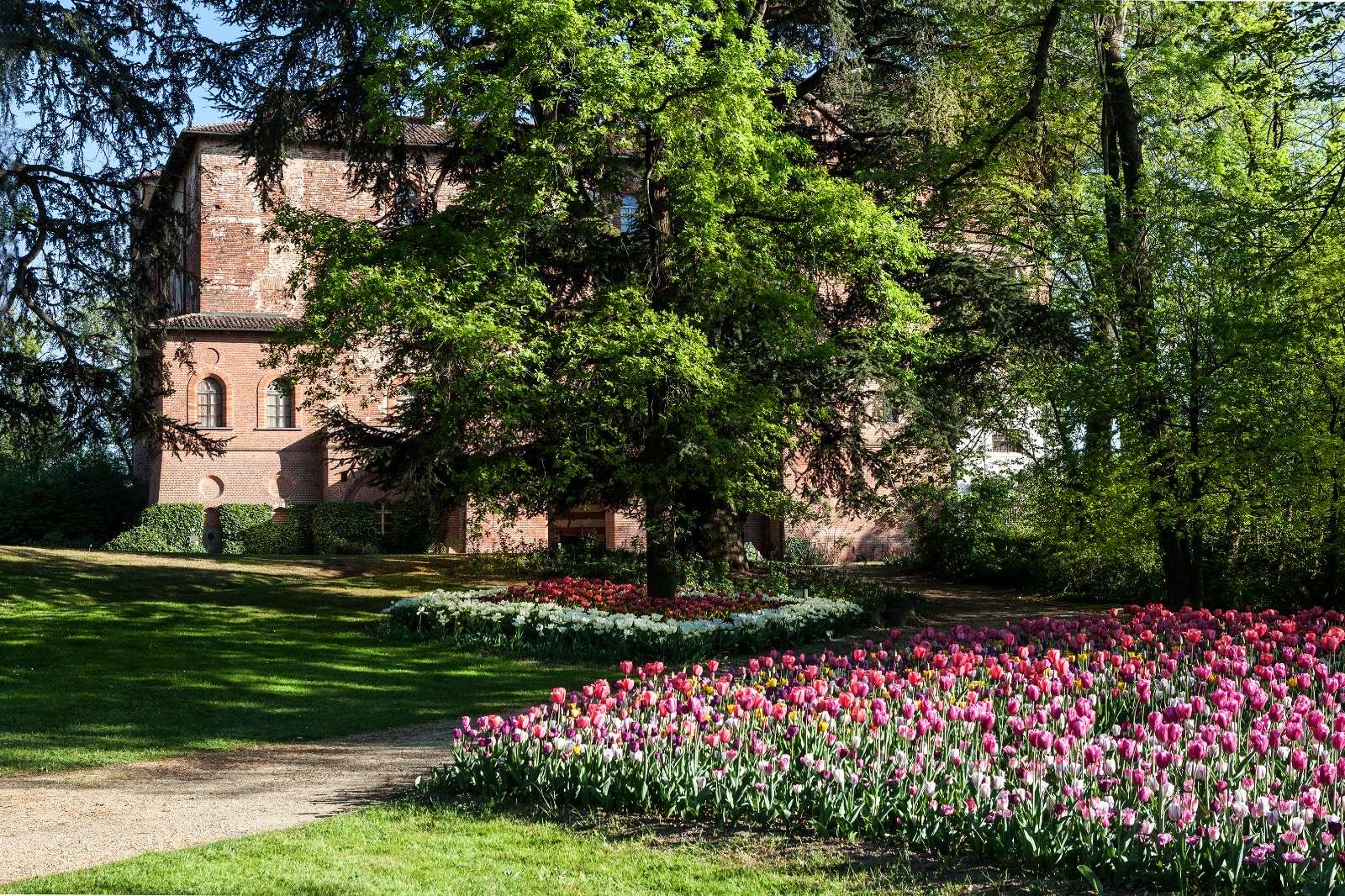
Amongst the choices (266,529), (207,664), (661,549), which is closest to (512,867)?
(207,664)

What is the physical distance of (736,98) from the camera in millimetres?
14156

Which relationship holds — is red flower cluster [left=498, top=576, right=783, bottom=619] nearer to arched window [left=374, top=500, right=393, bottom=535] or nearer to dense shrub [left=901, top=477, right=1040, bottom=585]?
dense shrub [left=901, top=477, right=1040, bottom=585]

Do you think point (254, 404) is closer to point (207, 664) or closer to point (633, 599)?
point (633, 599)

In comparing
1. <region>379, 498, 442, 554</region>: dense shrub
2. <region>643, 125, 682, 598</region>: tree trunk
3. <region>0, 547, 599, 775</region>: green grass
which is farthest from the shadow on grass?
<region>379, 498, 442, 554</region>: dense shrub

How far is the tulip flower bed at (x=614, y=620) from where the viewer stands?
14.1 metres

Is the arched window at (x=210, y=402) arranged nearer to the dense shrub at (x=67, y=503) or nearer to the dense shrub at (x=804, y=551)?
the dense shrub at (x=67, y=503)

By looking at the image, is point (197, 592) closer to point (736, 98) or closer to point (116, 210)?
point (116, 210)

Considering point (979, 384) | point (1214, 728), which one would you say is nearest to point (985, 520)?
point (979, 384)

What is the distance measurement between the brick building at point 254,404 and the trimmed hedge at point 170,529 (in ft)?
2.01

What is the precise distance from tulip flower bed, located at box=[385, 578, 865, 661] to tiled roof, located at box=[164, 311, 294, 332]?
2402 cm

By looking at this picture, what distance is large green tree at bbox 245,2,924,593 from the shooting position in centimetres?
1429

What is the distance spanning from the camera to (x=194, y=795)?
25.3 feet

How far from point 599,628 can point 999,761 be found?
26.7 feet

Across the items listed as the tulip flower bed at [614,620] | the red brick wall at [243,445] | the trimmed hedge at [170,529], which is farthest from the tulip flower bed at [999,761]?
the red brick wall at [243,445]
